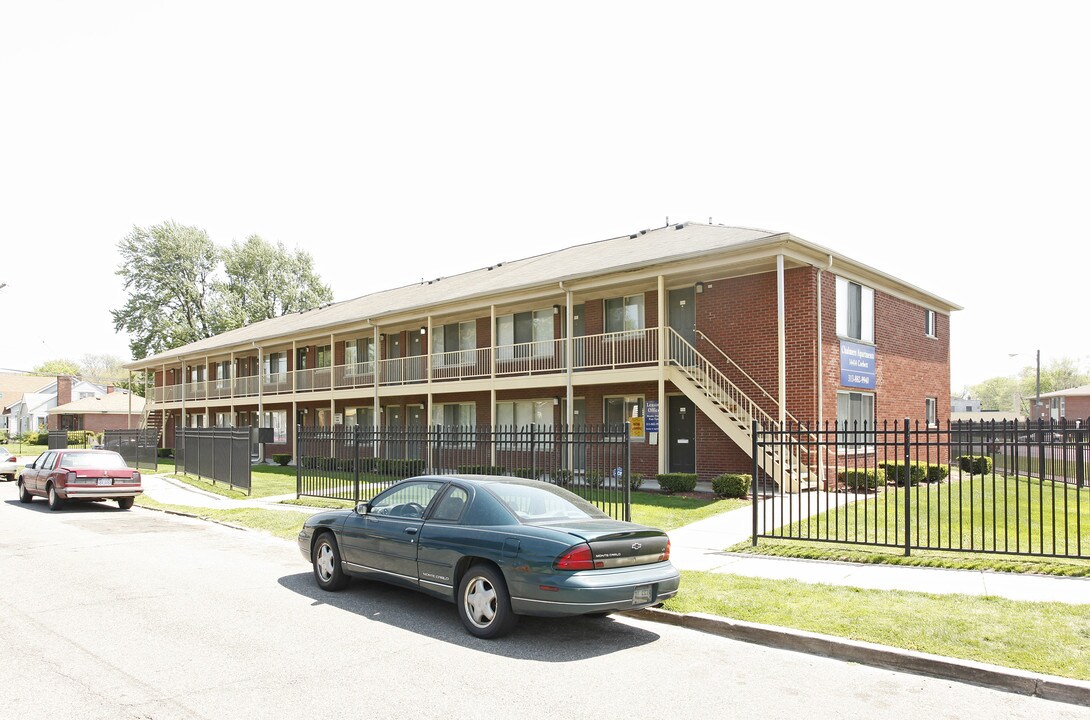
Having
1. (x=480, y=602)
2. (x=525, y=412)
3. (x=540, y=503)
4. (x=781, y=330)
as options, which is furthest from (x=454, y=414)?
(x=480, y=602)

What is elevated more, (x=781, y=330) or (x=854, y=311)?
(x=854, y=311)

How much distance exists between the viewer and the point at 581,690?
210 inches

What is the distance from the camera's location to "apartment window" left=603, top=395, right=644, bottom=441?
70.2 ft

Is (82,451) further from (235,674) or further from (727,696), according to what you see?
(727,696)

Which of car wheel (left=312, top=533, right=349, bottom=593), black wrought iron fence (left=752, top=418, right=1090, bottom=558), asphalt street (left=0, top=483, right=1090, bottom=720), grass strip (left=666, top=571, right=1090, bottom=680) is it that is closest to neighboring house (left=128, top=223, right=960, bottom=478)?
black wrought iron fence (left=752, top=418, right=1090, bottom=558)

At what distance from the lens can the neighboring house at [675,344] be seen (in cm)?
1847

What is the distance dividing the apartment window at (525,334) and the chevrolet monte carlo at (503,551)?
15.7 meters

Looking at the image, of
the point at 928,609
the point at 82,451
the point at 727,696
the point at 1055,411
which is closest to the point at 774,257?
the point at 928,609

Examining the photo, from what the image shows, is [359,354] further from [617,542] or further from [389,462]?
[617,542]

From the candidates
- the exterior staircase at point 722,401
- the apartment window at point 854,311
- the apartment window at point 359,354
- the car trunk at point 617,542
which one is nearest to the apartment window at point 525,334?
the exterior staircase at point 722,401

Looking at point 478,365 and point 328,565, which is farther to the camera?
point 478,365

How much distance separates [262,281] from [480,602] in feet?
201

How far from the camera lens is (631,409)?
22297mm

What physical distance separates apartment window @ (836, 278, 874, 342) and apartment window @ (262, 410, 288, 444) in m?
26.9
